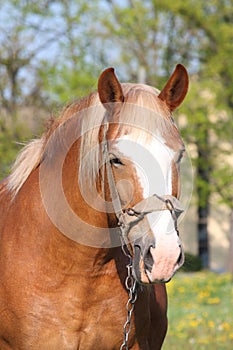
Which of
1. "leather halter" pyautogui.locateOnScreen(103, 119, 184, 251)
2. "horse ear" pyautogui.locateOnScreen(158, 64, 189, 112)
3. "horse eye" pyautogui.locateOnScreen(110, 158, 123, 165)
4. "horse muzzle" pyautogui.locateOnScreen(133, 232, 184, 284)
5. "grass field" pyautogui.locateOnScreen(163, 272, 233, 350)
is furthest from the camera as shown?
"grass field" pyautogui.locateOnScreen(163, 272, 233, 350)

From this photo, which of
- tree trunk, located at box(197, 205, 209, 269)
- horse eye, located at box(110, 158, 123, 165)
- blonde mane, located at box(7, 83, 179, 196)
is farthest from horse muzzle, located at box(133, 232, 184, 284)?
tree trunk, located at box(197, 205, 209, 269)

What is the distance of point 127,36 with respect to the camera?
66.9 feet

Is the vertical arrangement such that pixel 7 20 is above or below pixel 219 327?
above

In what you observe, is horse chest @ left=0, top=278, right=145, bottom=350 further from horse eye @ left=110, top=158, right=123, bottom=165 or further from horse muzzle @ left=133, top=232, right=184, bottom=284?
horse eye @ left=110, top=158, right=123, bottom=165

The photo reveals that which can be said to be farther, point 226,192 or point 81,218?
point 226,192

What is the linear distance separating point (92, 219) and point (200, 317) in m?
5.68

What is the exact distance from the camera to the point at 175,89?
3.67 meters

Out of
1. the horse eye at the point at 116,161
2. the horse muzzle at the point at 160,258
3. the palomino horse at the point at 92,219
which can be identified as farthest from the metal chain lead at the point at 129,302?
the horse eye at the point at 116,161

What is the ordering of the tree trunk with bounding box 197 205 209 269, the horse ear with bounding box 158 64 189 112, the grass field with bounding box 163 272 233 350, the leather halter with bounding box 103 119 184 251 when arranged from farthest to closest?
the tree trunk with bounding box 197 205 209 269
the grass field with bounding box 163 272 233 350
the horse ear with bounding box 158 64 189 112
the leather halter with bounding box 103 119 184 251

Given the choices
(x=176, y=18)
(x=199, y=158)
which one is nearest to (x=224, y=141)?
(x=199, y=158)

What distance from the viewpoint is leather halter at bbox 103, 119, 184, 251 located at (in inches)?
127

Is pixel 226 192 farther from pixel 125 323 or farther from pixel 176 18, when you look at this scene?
pixel 125 323

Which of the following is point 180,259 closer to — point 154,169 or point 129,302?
point 154,169

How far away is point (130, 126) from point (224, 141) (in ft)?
60.3
